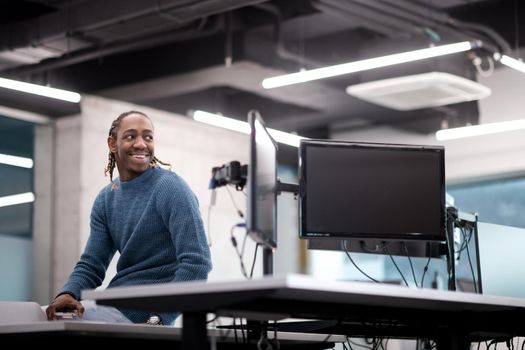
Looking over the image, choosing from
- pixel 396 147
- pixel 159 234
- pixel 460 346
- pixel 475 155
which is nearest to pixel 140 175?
pixel 159 234

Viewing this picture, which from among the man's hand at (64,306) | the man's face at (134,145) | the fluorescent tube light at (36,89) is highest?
the fluorescent tube light at (36,89)

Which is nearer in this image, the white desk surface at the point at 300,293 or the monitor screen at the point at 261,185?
the white desk surface at the point at 300,293

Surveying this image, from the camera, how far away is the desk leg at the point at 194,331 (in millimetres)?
2432

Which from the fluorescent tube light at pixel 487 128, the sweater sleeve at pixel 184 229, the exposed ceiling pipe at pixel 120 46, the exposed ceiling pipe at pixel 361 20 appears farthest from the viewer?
the exposed ceiling pipe at pixel 120 46

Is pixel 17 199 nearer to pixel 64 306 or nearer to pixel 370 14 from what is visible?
pixel 370 14

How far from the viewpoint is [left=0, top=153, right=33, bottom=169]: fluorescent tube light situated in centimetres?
843

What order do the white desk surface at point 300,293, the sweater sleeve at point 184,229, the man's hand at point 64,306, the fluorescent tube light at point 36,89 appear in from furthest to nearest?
the fluorescent tube light at point 36,89
the man's hand at point 64,306
the sweater sleeve at point 184,229
the white desk surface at point 300,293

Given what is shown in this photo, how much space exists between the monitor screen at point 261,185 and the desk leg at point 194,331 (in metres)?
0.30

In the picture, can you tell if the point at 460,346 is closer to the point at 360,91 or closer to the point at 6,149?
the point at 360,91

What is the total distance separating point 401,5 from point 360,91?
31.3 inches

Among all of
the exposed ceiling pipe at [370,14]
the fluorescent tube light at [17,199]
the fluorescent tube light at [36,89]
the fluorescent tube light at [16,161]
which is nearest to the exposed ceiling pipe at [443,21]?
the exposed ceiling pipe at [370,14]

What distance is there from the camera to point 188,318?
8.05 ft

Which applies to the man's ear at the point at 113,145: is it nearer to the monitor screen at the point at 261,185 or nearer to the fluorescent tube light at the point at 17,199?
the monitor screen at the point at 261,185

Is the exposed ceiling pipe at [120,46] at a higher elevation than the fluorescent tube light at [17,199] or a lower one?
higher
